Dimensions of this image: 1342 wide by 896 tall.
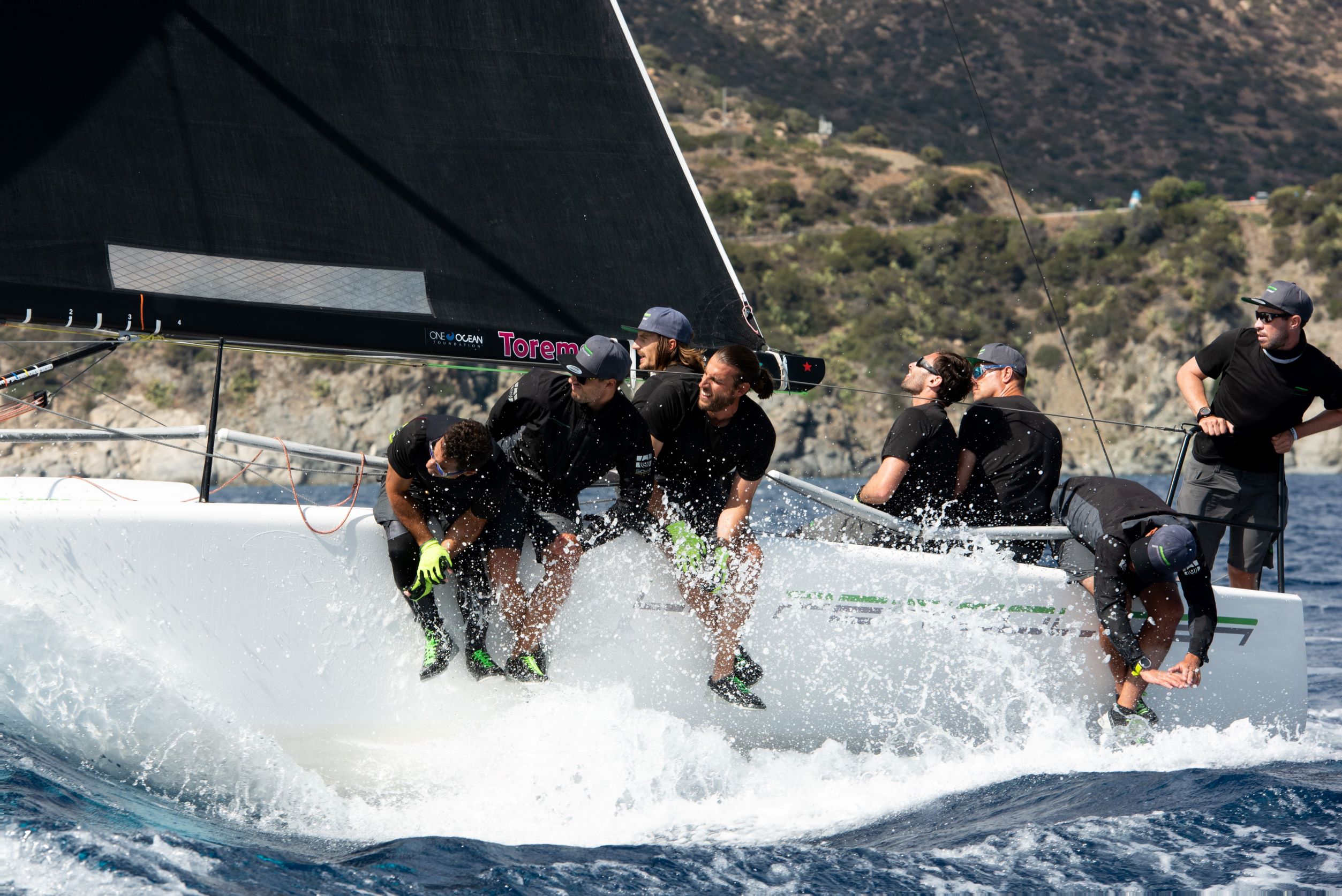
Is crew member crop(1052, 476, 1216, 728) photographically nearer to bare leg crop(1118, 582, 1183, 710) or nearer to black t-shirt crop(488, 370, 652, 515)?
bare leg crop(1118, 582, 1183, 710)

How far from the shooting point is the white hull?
11.3ft

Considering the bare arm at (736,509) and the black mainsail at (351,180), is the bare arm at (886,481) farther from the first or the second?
the black mainsail at (351,180)

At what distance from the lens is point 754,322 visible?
4.46 meters

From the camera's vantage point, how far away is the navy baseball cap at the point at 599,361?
3.48 m

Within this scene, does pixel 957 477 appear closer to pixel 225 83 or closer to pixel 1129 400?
pixel 225 83

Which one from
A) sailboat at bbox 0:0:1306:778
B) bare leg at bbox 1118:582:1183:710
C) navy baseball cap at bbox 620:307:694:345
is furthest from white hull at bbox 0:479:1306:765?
navy baseball cap at bbox 620:307:694:345

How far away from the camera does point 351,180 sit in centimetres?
407

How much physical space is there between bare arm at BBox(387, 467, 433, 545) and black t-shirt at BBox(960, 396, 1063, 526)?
6.52 feet

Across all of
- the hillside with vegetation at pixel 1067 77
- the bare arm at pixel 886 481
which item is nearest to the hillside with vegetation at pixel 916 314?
the hillside with vegetation at pixel 1067 77

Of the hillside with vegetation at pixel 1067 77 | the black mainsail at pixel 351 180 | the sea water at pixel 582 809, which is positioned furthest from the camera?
the hillside with vegetation at pixel 1067 77

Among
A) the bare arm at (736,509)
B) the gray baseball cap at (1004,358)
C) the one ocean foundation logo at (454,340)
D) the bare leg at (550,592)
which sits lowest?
the bare leg at (550,592)

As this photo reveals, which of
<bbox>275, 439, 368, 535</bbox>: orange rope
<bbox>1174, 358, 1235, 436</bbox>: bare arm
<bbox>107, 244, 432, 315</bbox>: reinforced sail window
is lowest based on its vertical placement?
<bbox>275, 439, 368, 535</bbox>: orange rope

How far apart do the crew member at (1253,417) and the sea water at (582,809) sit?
962 millimetres

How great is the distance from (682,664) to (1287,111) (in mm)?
75825
